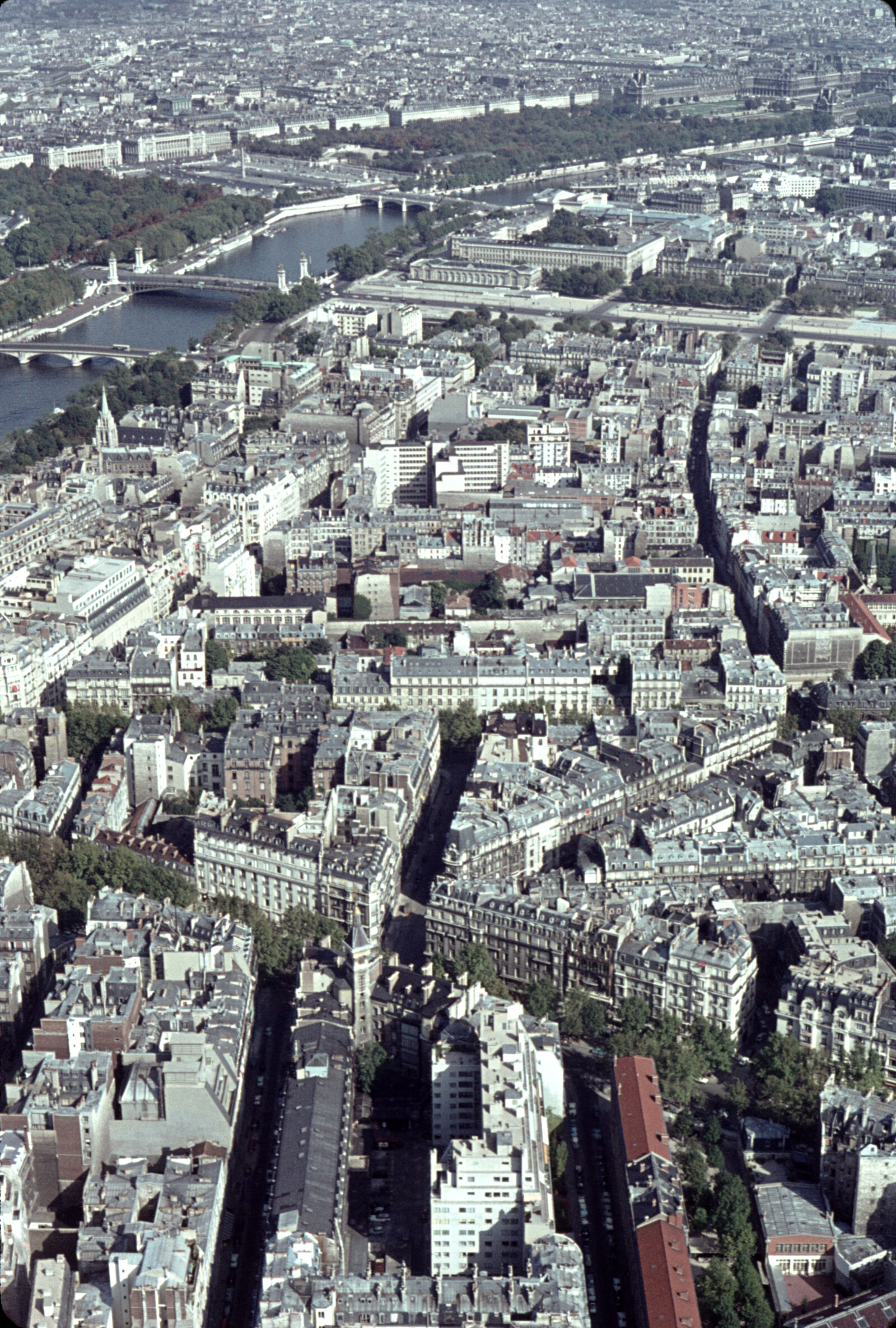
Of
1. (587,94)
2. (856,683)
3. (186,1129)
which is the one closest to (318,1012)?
(186,1129)

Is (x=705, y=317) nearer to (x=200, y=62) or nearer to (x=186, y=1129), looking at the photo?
(x=186, y=1129)

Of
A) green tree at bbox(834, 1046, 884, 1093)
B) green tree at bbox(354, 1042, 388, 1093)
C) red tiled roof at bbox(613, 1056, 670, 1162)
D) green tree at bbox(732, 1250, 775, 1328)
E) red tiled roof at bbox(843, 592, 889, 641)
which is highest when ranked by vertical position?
red tiled roof at bbox(843, 592, 889, 641)

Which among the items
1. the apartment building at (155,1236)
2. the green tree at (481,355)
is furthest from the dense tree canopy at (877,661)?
the green tree at (481,355)

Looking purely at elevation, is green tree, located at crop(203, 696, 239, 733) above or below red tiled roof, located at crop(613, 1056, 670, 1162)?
above

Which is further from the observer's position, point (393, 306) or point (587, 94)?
point (587, 94)

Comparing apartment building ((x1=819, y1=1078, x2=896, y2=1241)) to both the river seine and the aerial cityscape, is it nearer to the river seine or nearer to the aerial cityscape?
the aerial cityscape

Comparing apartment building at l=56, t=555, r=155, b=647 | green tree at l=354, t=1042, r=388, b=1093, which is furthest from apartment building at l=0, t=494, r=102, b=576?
green tree at l=354, t=1042, r=388, b=1093

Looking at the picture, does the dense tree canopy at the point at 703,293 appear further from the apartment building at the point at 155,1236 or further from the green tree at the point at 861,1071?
the apartment building at the point at 155,1236
